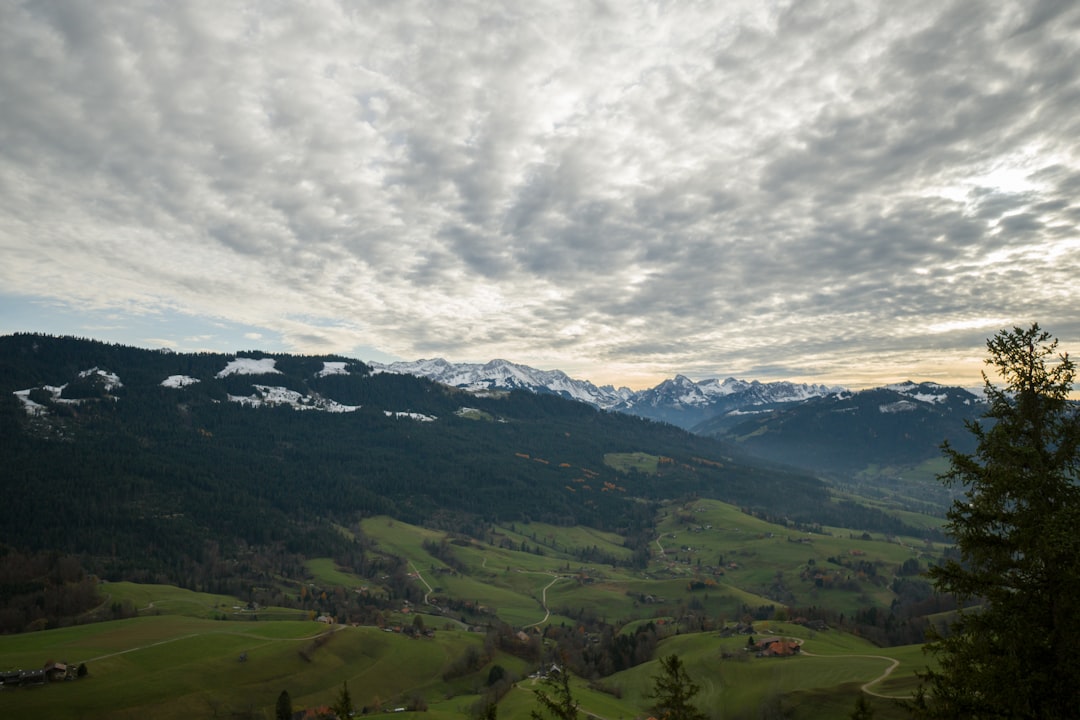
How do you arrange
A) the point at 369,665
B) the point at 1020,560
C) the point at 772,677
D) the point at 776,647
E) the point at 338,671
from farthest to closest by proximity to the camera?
the point at 369,665
the point at 776,647
the point at 338,671
the point at 772,677
the point at 1020,560

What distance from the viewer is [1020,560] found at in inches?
711

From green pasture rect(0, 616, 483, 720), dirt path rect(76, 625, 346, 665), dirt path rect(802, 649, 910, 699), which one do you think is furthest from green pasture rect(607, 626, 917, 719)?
dirt path rect(76, 625, 346, 665)

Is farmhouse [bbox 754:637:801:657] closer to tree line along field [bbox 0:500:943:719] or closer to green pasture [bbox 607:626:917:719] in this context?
green pasture [bbox 607:626:917:719]

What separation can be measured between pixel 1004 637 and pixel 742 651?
121m

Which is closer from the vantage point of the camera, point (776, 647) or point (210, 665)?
point (210, 665)

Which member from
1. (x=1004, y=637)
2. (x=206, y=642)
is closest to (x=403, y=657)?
(x=206, y=642)

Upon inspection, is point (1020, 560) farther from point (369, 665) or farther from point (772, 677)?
point (369, 665)

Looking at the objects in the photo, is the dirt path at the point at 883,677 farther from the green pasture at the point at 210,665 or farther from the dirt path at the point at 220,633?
the dirt path at the point at 220,633

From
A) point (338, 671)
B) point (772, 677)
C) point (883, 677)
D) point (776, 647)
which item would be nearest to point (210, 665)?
point (338, 671)

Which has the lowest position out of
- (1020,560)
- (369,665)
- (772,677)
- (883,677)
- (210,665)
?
(369,665)

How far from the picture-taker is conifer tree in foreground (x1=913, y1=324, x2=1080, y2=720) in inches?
650

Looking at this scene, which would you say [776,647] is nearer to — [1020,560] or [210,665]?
[210,665]

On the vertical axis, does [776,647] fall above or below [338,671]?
above

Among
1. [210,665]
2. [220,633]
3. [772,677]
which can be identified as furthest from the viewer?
[220,633]
